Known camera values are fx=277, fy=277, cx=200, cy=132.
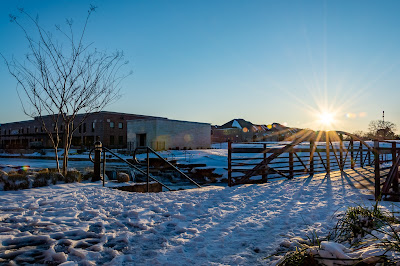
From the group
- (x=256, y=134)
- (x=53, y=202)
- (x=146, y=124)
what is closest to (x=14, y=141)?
(x=146, y=124)

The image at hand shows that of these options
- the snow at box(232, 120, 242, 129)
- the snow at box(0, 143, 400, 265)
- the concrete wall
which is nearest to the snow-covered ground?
the snow at box(0, 143, 400, 265)

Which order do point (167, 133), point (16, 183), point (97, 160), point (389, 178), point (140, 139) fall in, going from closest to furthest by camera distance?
1. point (389, 178)
2. point (16, 183)
3. point (97, 160)
4. point (167, 133)
5. point (140, 139)

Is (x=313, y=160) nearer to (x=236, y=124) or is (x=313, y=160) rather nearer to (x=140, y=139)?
(x=140, y=139)

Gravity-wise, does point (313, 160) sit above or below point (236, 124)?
below

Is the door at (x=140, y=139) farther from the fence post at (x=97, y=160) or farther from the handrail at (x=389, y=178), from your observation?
the handrail at (x=389, y=178)

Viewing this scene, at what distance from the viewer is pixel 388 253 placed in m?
2.28

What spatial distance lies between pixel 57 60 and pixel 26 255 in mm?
8685

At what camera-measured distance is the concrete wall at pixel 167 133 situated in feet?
120

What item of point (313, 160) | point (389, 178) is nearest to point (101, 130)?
point (313, 160)

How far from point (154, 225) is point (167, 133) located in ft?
111

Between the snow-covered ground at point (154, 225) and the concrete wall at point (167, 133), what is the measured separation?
2990 centimetres

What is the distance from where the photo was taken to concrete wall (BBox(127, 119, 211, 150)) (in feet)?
120

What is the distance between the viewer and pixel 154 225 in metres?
4.28

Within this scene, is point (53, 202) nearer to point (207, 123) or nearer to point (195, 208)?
point (195, 208)
